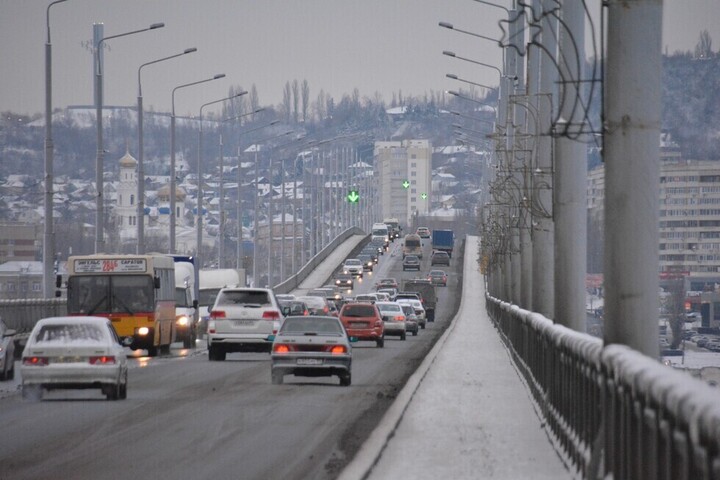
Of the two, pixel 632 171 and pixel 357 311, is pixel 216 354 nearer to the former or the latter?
pixel 357 311

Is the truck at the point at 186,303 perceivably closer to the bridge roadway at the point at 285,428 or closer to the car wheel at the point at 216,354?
the car wheel at the point at 216,354

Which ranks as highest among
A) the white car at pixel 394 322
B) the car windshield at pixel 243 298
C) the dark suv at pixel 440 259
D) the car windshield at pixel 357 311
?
the dark suv at pixel 440 259

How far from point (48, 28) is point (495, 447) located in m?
39.0

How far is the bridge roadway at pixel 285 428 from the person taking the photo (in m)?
16.8

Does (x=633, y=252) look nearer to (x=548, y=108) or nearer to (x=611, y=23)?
(x=611, y=23)

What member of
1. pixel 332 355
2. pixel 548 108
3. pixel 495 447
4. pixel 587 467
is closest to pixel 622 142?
pixel 587 467

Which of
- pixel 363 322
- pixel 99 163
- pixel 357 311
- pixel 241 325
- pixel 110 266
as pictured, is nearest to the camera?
pixel 241 325

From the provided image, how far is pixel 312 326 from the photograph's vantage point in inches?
1308

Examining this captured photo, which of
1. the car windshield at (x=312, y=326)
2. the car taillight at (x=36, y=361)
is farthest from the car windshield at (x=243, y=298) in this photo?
the car taillight at (x=36, y=361)

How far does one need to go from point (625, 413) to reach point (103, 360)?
1674cm

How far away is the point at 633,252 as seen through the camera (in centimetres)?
1422

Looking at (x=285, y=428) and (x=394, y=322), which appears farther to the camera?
(x=394, y=322)

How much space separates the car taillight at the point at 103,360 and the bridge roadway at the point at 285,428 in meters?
0.65

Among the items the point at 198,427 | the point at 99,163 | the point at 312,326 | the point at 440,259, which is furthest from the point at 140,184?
the point at 440,259
